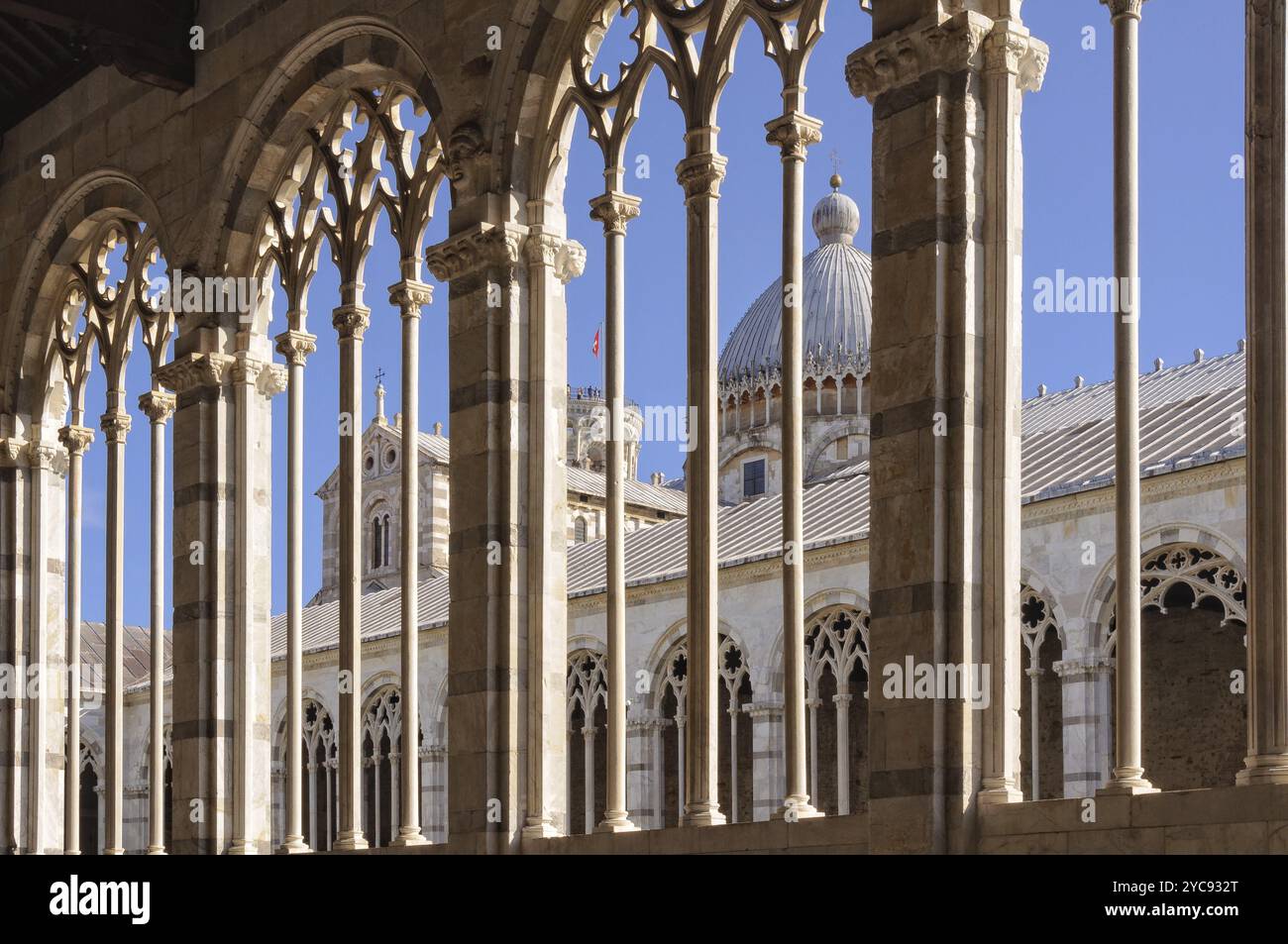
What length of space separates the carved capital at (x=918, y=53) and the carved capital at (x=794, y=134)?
0.78m

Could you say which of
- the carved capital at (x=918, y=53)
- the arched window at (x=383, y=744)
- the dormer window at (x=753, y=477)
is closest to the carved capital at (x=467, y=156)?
the carved capital at (x=918, y=53)

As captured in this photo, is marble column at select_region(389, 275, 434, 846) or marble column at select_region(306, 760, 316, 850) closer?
marble column at select_region(389, 275, 434, 846)

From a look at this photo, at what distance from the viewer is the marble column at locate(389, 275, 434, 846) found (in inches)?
524

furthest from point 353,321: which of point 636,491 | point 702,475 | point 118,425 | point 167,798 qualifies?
point 636,491

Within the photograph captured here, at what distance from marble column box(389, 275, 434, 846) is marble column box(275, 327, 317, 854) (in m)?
0.94

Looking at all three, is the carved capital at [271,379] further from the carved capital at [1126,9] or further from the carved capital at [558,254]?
the carved capital at [1126,9]

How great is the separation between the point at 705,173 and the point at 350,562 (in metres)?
4.15

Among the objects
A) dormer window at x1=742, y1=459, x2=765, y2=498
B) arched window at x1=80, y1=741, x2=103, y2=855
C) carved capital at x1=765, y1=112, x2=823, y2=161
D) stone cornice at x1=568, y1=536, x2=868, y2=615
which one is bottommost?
arched window at x1=80, y1=741, x2=103, y2=855

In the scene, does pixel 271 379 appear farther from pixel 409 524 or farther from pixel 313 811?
pixel 313 811

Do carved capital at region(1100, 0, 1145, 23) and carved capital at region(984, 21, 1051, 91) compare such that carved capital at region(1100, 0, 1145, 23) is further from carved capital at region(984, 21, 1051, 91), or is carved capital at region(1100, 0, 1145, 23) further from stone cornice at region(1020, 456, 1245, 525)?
stone cornice at region(1020, 456, 1245, 525)

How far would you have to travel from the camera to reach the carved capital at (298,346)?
15086mm

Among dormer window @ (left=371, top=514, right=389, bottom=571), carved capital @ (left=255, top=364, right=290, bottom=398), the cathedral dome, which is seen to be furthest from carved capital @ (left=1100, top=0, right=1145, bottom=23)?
dormer window @ (left=371, top=514, right=389, bottom=571)
